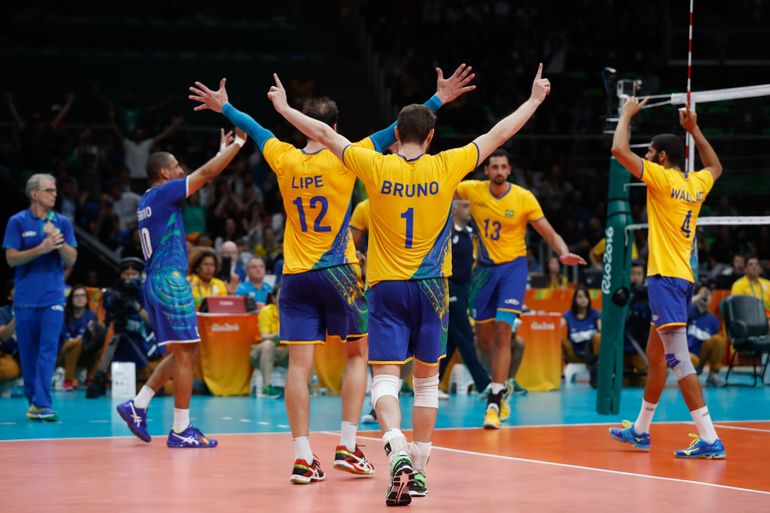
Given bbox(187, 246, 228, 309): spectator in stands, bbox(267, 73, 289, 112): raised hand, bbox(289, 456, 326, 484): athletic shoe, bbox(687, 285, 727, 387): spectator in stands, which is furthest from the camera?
bbox(687, 285, 727, 387): spectator in stands

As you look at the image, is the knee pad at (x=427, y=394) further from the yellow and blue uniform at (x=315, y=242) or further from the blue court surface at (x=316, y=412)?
the blue court surface at (x=316, y=412)

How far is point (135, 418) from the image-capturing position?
1002 cm

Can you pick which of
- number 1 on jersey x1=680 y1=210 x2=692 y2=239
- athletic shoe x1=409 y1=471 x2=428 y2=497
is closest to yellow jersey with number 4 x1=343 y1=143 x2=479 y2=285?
athletic shoe x1=409 y1=471 x2=428 y2=497

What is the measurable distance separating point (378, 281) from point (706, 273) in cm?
1442

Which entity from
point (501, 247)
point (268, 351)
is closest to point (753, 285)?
point (268, 351)

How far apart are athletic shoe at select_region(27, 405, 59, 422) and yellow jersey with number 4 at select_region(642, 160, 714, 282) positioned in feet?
20.1

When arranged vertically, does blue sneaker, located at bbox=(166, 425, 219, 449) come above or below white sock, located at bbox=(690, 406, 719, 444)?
below

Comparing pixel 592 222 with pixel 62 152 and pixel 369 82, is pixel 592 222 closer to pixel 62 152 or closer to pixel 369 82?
pixel 369 82

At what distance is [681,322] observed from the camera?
9297mm

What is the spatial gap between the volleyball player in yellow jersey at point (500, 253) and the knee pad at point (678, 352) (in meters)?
2.54

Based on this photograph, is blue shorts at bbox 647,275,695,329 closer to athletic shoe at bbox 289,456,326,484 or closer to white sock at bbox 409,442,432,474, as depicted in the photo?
white sock at bbox 409,442,432,474

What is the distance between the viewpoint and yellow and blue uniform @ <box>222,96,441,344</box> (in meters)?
8.12

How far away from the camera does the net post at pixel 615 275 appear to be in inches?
479

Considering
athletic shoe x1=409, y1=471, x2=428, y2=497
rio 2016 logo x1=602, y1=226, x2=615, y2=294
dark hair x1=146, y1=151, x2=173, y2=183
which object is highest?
dark hair x1=146, y1=151, x2=173, y2=183
